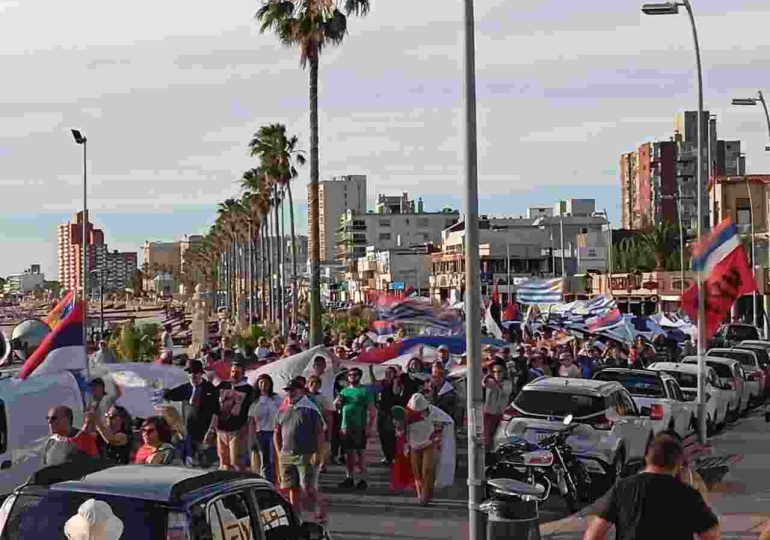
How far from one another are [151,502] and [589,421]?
9785 millimetres

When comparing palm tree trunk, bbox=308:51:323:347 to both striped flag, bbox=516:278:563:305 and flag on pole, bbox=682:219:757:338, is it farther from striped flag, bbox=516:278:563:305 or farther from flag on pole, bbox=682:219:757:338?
flag on pole, bbox=682:219:757:338

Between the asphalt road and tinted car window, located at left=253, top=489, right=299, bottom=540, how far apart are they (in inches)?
204

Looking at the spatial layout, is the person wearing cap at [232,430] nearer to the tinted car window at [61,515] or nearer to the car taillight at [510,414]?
the car taillight at [510,414]

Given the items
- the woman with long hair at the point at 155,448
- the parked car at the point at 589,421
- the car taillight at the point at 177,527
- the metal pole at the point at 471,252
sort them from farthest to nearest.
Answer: the parked car at the point at 589,421 → the metal pole at the point at 471,252 → the woman with long hair at the point at 155,448 → the car taillight at the point at 177,527

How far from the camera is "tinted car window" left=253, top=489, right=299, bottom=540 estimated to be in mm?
7656

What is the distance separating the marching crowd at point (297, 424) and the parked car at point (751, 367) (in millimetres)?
10968

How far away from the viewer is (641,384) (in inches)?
805

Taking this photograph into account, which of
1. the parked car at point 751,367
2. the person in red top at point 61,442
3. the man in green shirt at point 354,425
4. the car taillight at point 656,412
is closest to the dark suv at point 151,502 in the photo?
the person in red top at point 61,442

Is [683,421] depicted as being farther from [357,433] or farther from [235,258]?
[235,258]

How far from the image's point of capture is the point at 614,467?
50.6 feet

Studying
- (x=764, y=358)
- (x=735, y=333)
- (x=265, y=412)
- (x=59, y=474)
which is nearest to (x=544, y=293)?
(x=735, y=333)

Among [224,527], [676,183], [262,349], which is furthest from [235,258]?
[224,527]

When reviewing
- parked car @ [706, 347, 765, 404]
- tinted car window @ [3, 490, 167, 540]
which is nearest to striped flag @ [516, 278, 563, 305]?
parked car @ [706, 347, 765, 404]

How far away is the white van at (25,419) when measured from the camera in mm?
13242
